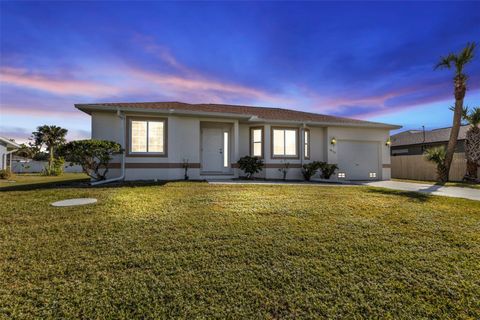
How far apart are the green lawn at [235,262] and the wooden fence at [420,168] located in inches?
472

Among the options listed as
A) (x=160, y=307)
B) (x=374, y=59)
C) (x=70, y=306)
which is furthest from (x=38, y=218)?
(x=374, y=59)


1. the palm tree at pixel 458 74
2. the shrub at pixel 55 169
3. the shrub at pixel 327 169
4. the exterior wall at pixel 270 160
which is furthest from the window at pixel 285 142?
the shrub at pixel 55 169

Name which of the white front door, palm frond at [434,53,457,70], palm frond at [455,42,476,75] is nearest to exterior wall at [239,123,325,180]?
the white front door

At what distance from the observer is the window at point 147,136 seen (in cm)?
998

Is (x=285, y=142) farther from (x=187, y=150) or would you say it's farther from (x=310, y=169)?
(x=187, y=150)

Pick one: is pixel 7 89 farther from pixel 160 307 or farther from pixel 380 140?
pixel 380 140

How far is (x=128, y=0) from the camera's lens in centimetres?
735

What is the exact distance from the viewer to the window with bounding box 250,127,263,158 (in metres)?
11.9

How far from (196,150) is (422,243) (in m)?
8.63

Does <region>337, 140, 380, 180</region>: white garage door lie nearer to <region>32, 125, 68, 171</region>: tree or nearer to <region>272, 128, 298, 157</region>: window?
<region>272, 128, 298, 157</region>: window

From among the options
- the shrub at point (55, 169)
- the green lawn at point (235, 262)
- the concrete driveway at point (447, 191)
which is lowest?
the green lawn at point (235, 262)

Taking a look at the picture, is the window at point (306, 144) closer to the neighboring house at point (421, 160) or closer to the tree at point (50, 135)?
the neighboring house at point (421, 160)

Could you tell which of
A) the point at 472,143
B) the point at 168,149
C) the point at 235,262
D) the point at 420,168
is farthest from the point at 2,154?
the point at 472,143

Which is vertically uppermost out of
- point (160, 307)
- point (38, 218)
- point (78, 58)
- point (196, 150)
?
point (78, 58)
